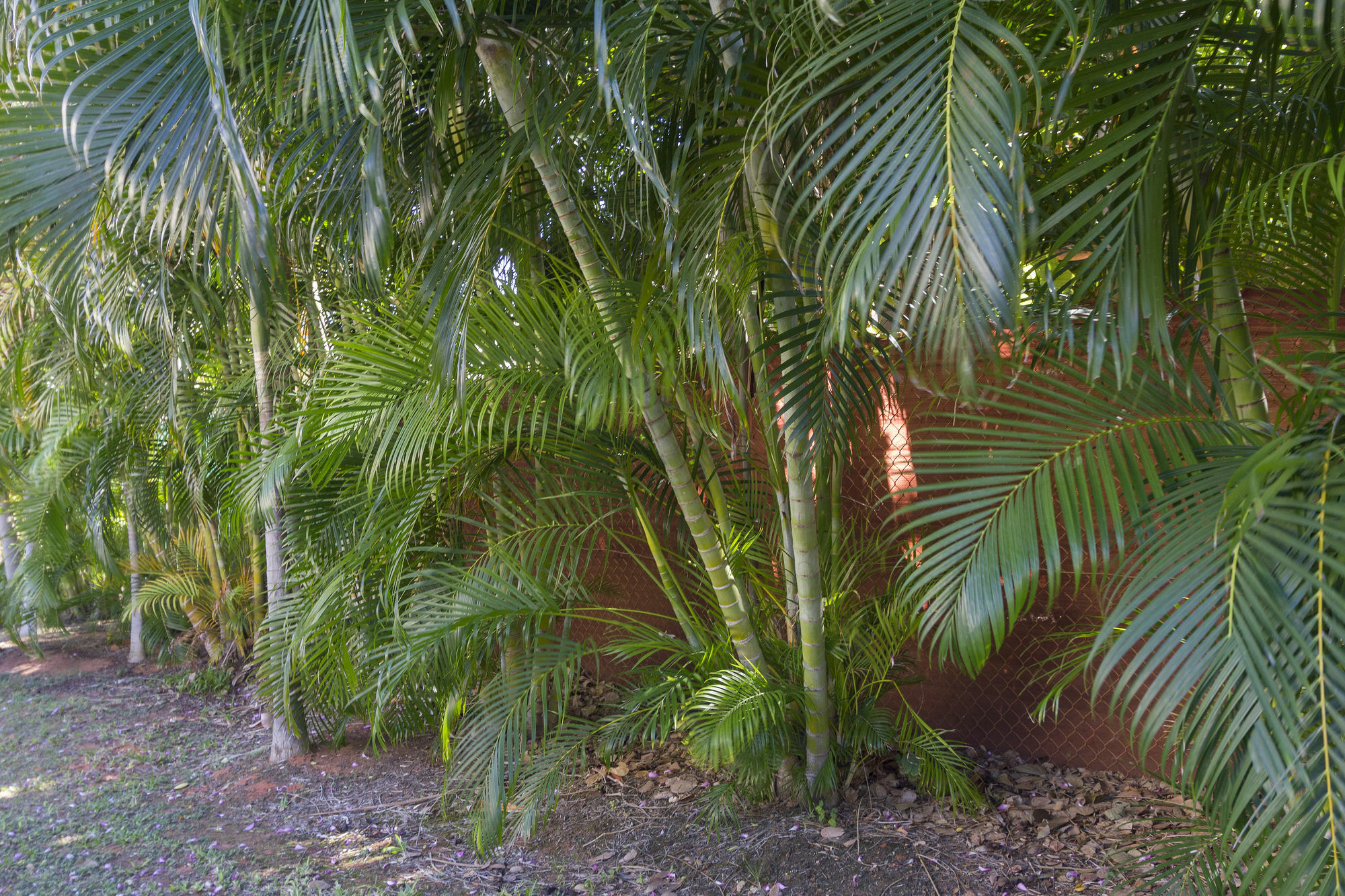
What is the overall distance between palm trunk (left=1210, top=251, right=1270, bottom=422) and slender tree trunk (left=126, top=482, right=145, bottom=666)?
5564 millimetres

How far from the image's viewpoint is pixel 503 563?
260 centimetres

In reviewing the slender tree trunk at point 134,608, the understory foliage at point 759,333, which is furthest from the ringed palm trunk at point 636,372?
the slender tree trunk at point 134,608

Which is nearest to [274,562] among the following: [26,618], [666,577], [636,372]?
[666,577]

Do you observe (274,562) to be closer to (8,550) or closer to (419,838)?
(419,838)

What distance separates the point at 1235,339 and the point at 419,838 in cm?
287

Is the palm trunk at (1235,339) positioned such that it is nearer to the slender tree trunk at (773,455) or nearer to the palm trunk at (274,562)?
the slender tree trunk at (773,455)

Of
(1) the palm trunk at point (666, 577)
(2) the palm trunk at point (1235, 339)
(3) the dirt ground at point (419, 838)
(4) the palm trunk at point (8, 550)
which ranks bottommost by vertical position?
(3) the dirt ground at point (419, 838)

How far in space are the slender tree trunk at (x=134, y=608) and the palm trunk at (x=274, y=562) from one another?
6.07 feet

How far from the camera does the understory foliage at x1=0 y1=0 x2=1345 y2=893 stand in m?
1.26

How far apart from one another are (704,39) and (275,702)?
305 centimetres

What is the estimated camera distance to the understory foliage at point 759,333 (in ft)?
4.13

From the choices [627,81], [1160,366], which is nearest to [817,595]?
[1160,366]

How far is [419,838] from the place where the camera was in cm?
295

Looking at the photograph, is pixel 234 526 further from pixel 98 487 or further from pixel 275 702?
pixel 98 487
